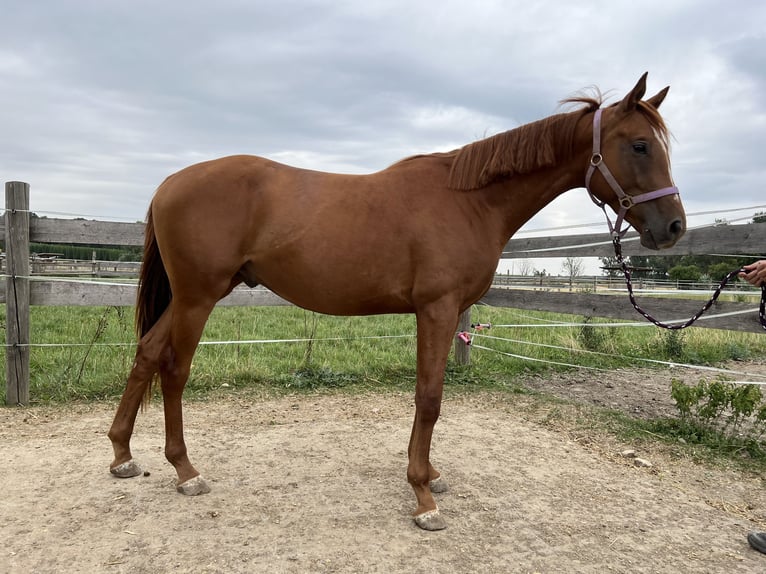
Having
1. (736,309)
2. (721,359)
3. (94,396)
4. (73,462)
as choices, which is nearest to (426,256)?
(73,462)

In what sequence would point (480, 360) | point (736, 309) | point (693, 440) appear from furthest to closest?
point (480, 360) < point (736, 309) < point (693, 440)

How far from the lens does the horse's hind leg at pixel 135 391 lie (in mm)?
3143

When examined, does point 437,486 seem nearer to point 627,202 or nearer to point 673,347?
point 627,202

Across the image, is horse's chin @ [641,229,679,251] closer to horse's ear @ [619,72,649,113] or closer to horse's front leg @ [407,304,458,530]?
horse's ear @ [619,72,649,113]

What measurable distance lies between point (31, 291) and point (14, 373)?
79 cm

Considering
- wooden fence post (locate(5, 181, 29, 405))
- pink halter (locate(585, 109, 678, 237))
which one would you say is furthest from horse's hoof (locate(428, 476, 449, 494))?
wooden fence post (locate(5, 181, 29, 405))

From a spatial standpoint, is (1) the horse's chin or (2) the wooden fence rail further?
(2) the wooden fence rail

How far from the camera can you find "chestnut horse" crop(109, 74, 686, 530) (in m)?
2.77

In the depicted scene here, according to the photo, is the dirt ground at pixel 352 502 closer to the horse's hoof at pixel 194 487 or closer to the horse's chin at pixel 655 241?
the horse's hoof at pixel 194 487

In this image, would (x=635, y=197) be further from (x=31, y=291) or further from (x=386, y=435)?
(x=31, y=291)

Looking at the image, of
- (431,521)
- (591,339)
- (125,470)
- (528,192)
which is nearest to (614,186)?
(528,192)

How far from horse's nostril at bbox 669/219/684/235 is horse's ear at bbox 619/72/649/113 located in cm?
67

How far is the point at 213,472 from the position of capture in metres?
3.25

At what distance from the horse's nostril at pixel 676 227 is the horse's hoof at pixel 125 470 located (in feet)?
11.8
